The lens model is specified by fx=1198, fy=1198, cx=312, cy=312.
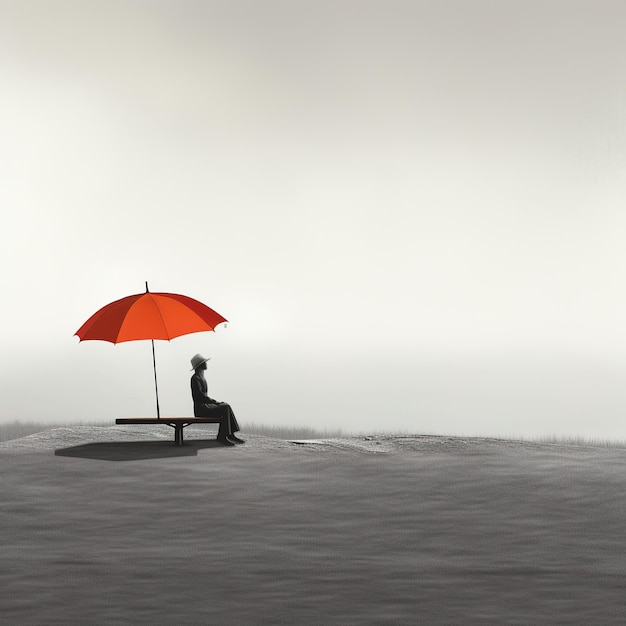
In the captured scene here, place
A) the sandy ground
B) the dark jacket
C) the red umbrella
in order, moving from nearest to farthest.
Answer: the sandy ground, the red umbrella, the dark jacket

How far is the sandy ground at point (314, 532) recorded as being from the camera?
9.68 m

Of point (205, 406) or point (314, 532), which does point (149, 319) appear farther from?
point (314, 532)

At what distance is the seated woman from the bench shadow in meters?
0.21

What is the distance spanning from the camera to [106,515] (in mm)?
13570

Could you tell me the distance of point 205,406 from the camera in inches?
745

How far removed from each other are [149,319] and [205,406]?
1701 millimetres

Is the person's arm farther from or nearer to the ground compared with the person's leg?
farther from the ground

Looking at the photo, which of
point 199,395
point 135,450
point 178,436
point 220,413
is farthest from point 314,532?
point 199,395

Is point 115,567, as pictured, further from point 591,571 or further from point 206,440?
point 206,440

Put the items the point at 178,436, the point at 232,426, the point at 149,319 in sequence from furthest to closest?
the point at 232,426 < the point at 178,436 < the point at 149,319

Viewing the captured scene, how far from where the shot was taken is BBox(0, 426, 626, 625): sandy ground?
968 centimetres

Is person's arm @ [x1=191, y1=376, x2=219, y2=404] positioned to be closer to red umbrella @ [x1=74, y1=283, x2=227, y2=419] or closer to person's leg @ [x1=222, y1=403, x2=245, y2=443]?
person's leg @ [x1=222, y1=403, x2=245, y2=443]

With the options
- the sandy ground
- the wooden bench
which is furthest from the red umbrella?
the sandy ground

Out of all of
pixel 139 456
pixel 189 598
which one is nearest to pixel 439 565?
pixel 189 598
